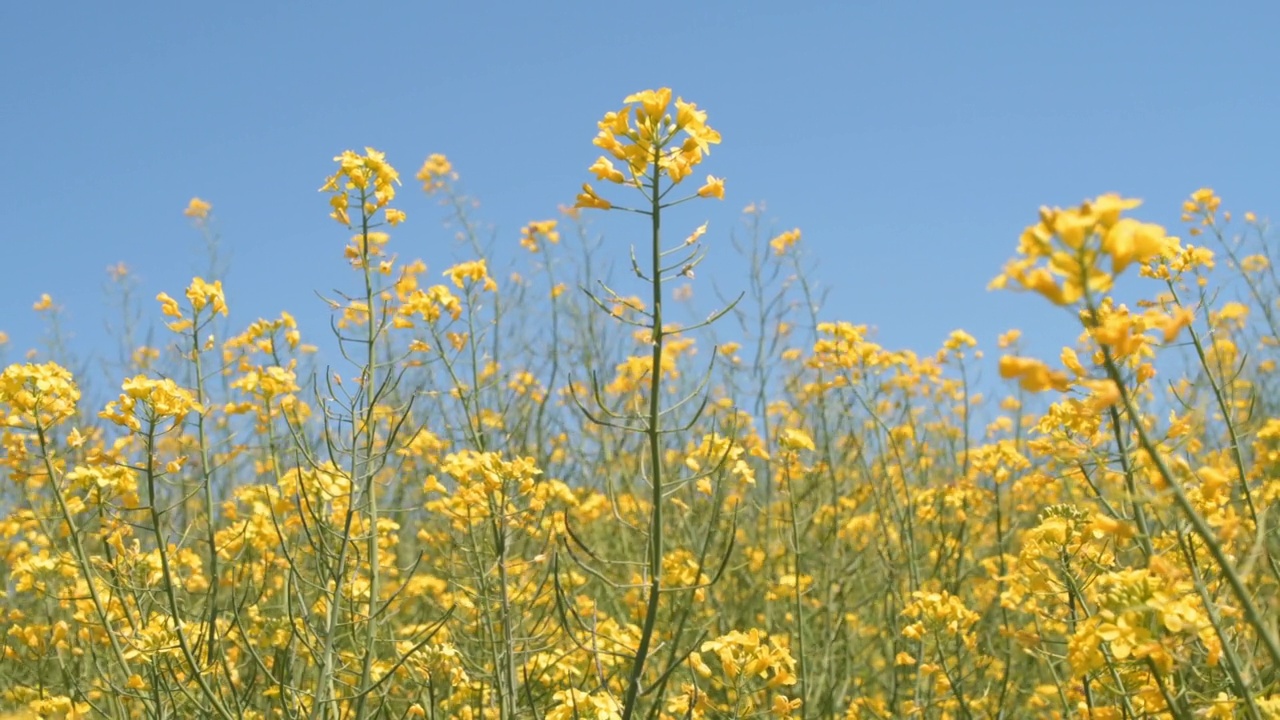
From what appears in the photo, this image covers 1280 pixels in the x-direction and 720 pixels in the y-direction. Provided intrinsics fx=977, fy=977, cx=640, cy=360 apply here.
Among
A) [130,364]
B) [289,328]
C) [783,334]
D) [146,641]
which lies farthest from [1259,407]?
[130,364]

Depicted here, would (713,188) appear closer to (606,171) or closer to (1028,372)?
(606,171)

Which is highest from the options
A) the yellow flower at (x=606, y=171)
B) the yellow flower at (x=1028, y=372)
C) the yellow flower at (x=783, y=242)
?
the yellow flower at (x=783, y=242)

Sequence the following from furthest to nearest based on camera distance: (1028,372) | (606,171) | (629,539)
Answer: (629,539) → (606,171) → (1028,372)

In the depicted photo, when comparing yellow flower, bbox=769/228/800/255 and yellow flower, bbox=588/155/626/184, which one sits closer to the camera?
yellow flower, bbox=588/155/626/184

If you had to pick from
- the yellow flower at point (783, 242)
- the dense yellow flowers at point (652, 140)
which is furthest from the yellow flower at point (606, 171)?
the yellow flower at point (783, 242)

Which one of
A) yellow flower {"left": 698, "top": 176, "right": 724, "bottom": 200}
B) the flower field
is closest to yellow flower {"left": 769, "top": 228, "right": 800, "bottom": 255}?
the flower field

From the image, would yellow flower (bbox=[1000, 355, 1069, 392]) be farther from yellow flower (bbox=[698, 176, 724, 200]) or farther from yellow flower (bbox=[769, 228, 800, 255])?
yellow flower (bbox=[769, 228, 800, 255])

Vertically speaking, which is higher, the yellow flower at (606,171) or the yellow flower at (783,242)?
the yellow flower at (783,242)

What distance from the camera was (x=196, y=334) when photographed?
3.49 meters

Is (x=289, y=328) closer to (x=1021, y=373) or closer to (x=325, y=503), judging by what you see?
(x=325, y=503)

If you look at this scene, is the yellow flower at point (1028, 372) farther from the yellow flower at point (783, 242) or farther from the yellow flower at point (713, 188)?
the yellow flower at point (783, 242)

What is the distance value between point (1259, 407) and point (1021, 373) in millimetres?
7956

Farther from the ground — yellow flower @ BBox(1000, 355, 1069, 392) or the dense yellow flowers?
the dense yellow flowers

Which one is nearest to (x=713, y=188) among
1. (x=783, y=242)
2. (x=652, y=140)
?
(x=652, y=140)
